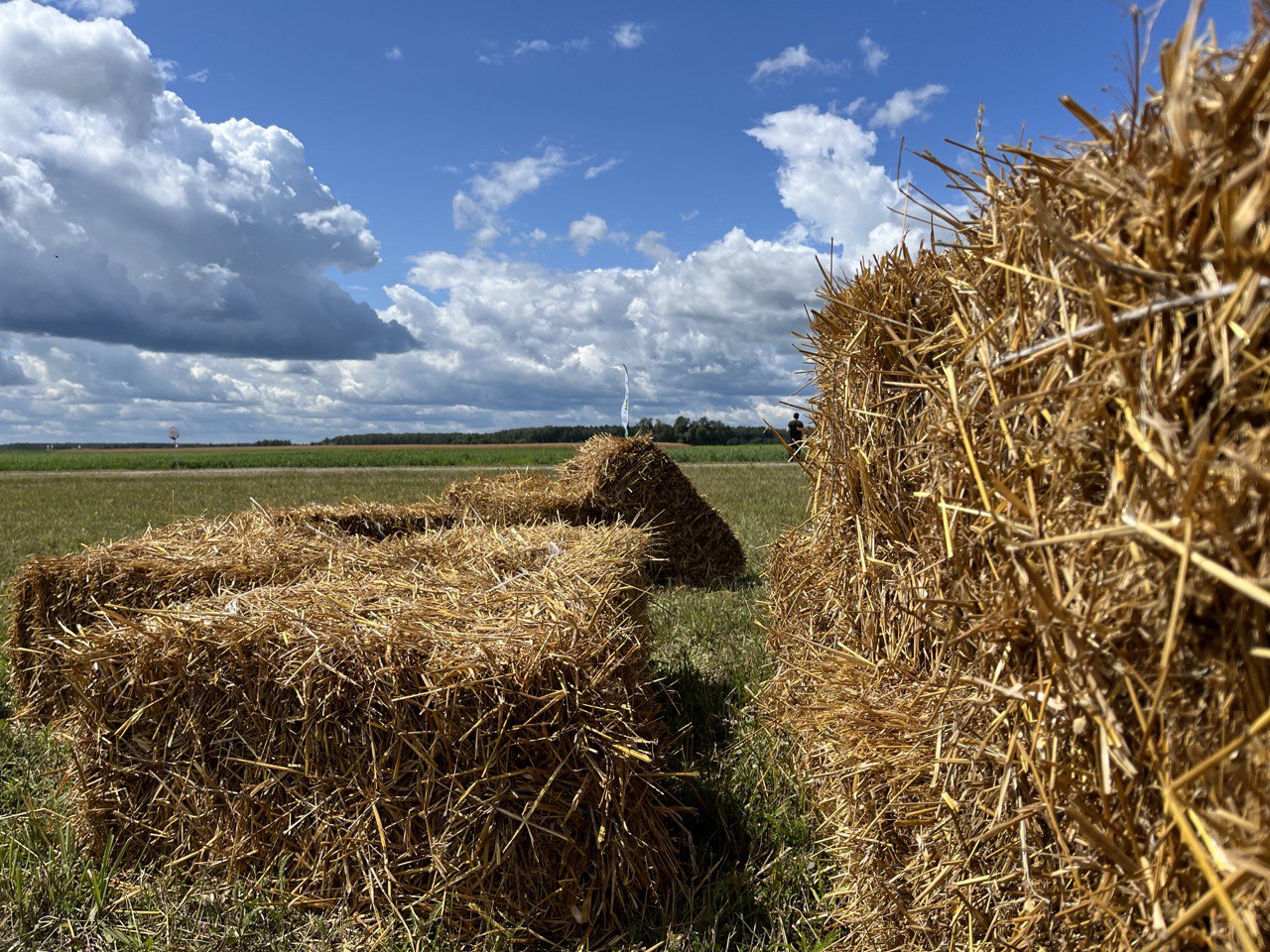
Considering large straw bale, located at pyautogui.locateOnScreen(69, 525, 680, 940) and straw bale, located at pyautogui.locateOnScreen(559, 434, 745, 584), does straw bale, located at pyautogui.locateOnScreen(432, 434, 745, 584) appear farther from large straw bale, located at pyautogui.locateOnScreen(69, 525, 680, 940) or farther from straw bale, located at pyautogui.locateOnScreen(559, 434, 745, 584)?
large straw bale, located at pyautogui.locateOnScreen(69, 525, 680, 940)

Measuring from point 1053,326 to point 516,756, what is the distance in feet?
7.44

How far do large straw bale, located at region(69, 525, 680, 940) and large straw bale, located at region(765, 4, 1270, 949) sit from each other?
3.14ft

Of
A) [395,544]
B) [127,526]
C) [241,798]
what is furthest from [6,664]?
[127,526]

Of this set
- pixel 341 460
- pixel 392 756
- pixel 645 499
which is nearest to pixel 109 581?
pixel 392 756

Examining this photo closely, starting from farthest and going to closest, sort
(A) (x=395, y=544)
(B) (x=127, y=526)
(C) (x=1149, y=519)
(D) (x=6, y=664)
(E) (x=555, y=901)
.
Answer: (B) (x=127, y=526) < (D) (x=6, y=664) < (A) (x=395, y=544) < (E) (x=555, y=901) < (C) (x=1149, y=519)

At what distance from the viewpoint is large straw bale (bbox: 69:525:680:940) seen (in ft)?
9.38

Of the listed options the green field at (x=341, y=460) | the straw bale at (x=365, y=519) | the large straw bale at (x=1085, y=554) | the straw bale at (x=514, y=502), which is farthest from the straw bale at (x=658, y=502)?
the green field at (x=341, y=460)

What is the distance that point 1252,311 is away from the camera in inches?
55.4

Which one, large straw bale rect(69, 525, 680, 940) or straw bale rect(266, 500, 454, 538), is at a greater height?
straw bale rect(266, 500, 454, 538)

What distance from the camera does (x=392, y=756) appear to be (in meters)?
2.92

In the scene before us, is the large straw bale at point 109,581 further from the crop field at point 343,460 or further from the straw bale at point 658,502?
the crop field at point 343,460

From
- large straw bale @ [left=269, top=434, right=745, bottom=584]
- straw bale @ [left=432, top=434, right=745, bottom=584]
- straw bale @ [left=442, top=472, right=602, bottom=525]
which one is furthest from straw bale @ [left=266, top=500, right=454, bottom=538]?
straw bale @ [left=432, top=434, right=745, bottom=584]

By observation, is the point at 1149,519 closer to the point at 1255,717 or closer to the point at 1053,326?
the point at 1255,717

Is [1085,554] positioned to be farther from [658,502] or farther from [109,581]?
[658,502]
